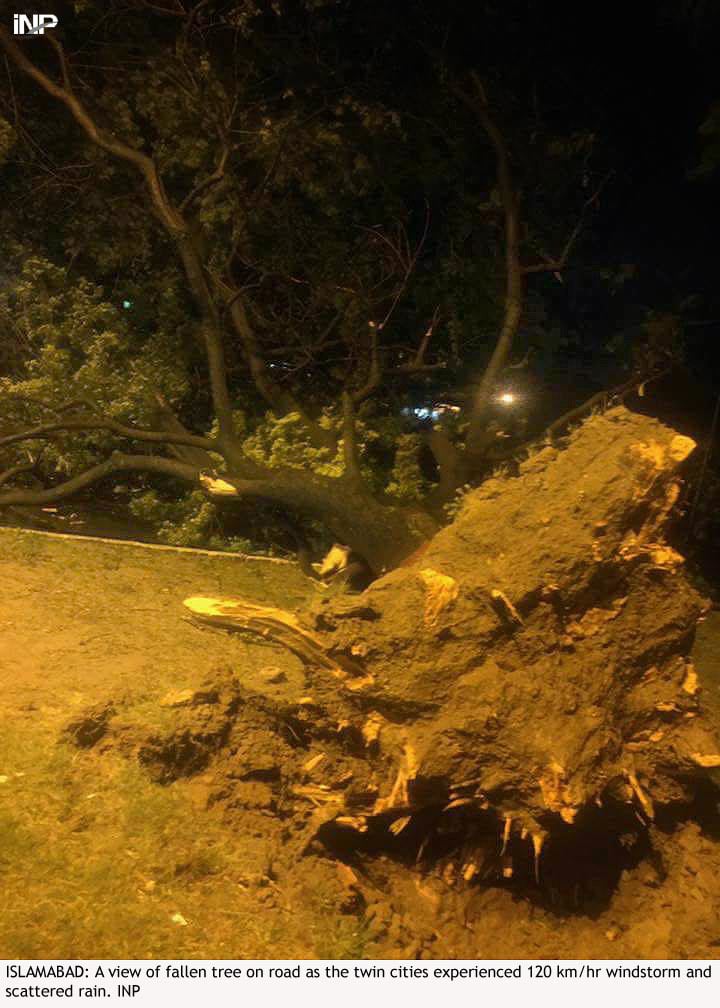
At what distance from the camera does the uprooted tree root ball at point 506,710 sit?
3562 mm

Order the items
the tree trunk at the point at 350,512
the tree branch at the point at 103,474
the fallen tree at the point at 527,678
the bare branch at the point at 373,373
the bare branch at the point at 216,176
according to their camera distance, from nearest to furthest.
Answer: the fallen tree at the point at 527,678 < the tree trunk at the point at 350,512 < the tree branch at the point at 103,474 < the bare branch at the point at 216,176 < the bare branch at the point at 373,373

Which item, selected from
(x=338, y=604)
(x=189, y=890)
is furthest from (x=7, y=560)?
(x=189, y=890)

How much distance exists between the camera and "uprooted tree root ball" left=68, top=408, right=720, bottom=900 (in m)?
3.56

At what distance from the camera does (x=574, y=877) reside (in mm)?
3832

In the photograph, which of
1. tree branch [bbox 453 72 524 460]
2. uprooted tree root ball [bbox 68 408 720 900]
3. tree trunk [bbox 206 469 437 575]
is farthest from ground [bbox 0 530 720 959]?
tree branch [bbox 453 72 524 460]

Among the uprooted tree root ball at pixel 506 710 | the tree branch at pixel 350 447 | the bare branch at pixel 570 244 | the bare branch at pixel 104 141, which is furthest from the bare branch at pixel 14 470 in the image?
the bare branch at pixel 570 244

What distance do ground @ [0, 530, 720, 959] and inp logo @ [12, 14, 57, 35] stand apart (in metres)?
6.98

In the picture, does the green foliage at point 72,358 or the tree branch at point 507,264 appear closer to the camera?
the tree branch at point 507,264

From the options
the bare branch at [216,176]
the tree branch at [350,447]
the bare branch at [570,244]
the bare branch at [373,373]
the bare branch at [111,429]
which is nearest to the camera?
the tree branch at [350,447]

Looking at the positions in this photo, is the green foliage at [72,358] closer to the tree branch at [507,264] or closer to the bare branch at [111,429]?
the bare branch at [111,429]

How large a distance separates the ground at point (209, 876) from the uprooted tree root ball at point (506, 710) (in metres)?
0.08

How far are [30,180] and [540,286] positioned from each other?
21.8ft

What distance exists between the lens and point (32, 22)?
8.43 metres
